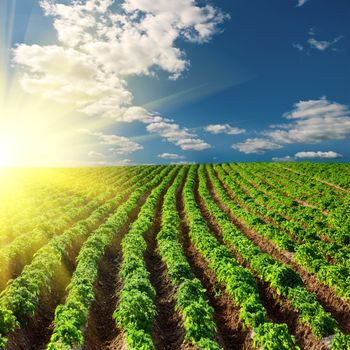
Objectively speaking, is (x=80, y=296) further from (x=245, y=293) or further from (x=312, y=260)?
(x=312, y=260)

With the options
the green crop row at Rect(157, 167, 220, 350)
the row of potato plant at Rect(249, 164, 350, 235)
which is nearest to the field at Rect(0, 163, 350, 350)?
the green crop row at Rect(157, 167, 220, 350)

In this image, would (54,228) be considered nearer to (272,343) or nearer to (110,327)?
(110,327)

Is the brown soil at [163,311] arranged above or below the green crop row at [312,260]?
below

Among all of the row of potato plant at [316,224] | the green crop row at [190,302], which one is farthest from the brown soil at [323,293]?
the green crop row at [190,302]

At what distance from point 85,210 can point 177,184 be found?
19.5m

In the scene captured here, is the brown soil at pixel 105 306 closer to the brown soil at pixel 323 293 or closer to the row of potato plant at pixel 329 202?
the brown soil at pixel 323 293

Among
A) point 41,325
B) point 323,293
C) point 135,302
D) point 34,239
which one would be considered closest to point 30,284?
point 41,325

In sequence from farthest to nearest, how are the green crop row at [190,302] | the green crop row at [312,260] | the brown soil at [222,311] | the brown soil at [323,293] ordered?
1. the green crop row at [312,260]
2. the brown soil at [323,293]
3. the brown soil at [222,311]
4. the green crop row at [190,302]

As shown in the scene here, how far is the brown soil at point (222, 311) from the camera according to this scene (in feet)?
→ 37.7

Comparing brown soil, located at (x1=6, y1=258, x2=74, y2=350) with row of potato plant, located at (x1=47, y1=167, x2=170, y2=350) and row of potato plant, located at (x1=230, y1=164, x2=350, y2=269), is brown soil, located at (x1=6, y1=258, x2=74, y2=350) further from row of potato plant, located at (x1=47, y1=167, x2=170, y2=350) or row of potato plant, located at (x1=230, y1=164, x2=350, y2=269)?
row of potato plant, located at (x1=230, y1=164, x2=350, y2=269)

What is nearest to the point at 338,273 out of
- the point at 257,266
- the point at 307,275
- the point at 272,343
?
the point at 307,275

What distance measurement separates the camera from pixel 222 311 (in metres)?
13.5

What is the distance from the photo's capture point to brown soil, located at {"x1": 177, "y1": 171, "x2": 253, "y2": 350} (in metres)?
11.5

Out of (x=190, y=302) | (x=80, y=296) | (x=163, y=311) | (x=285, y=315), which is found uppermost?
(x=190, y=302)
